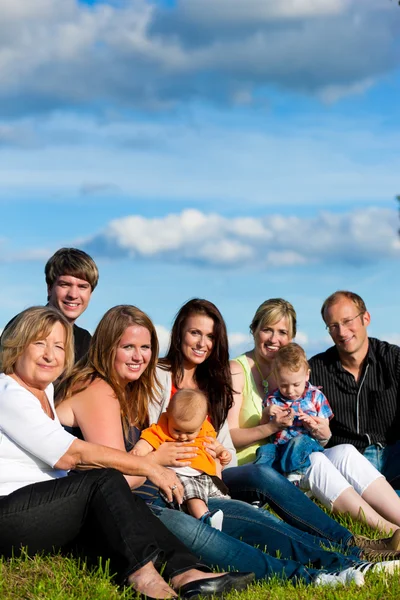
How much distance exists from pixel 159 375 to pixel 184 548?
200cm

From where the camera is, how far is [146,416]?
7.10 metres

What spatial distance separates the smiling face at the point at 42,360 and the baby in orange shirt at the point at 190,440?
3.51 feet

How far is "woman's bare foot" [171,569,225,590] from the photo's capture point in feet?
18.5

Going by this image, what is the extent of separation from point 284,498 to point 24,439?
2.43 metres

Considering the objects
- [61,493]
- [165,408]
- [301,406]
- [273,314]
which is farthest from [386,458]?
[61,493]

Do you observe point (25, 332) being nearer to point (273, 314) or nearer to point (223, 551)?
point (223, 551)

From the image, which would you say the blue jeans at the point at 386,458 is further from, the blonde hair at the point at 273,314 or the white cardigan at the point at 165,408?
the white cardigan at the point at 165,408

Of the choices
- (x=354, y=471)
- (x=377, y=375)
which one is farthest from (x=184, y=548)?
(x=377, y=375)

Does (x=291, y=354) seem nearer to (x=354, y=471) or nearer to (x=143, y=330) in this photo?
(x=354, y=471)

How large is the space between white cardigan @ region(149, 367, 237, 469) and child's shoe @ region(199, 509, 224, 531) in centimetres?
101

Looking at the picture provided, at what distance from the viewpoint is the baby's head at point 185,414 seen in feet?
22.2

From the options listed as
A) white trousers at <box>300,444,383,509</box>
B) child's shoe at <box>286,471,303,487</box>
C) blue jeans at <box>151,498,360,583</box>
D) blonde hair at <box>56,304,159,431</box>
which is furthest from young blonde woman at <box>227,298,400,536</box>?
blonde hair at <box>56,304,159,431</box>

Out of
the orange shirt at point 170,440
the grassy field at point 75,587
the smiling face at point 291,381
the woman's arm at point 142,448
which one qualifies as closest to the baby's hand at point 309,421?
the smiling face at point 291,381

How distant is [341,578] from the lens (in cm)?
620
